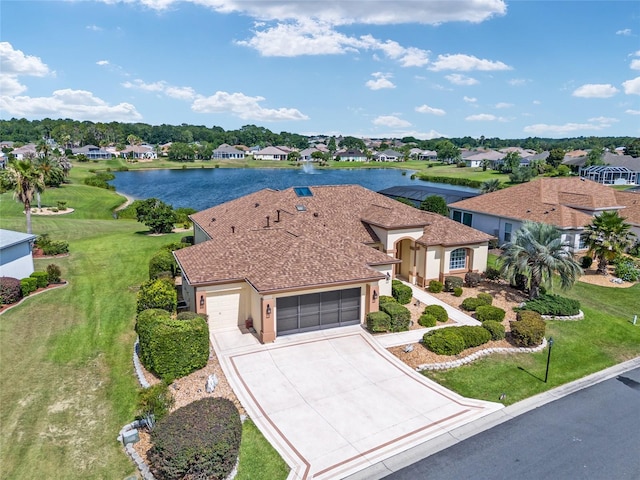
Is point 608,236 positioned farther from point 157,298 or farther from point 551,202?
point 157,298

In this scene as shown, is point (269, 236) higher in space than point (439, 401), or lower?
higher

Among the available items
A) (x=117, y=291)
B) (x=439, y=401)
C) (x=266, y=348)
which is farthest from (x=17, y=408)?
(x=439, y=401)

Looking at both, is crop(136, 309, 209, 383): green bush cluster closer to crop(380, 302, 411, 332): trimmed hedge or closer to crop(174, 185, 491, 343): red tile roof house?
crop(174, 185, 491, 343): red tile roof house

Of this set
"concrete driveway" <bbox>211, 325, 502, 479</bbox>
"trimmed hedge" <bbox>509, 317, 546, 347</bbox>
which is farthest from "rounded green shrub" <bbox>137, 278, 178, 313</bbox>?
"trimmed hedge" <bbox>509, 317, 546, 347</bbox>

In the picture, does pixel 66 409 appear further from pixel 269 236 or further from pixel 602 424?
pixel 602 424

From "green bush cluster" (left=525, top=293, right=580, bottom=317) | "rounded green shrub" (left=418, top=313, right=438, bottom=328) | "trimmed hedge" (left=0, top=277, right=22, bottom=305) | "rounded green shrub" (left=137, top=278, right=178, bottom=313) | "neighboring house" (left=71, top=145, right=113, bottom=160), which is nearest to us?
"rounded green shrub" (left=137, top=278, right=178, bottom=313)

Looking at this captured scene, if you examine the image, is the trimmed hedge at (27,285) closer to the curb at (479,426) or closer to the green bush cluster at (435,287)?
the curb at (479,426)
